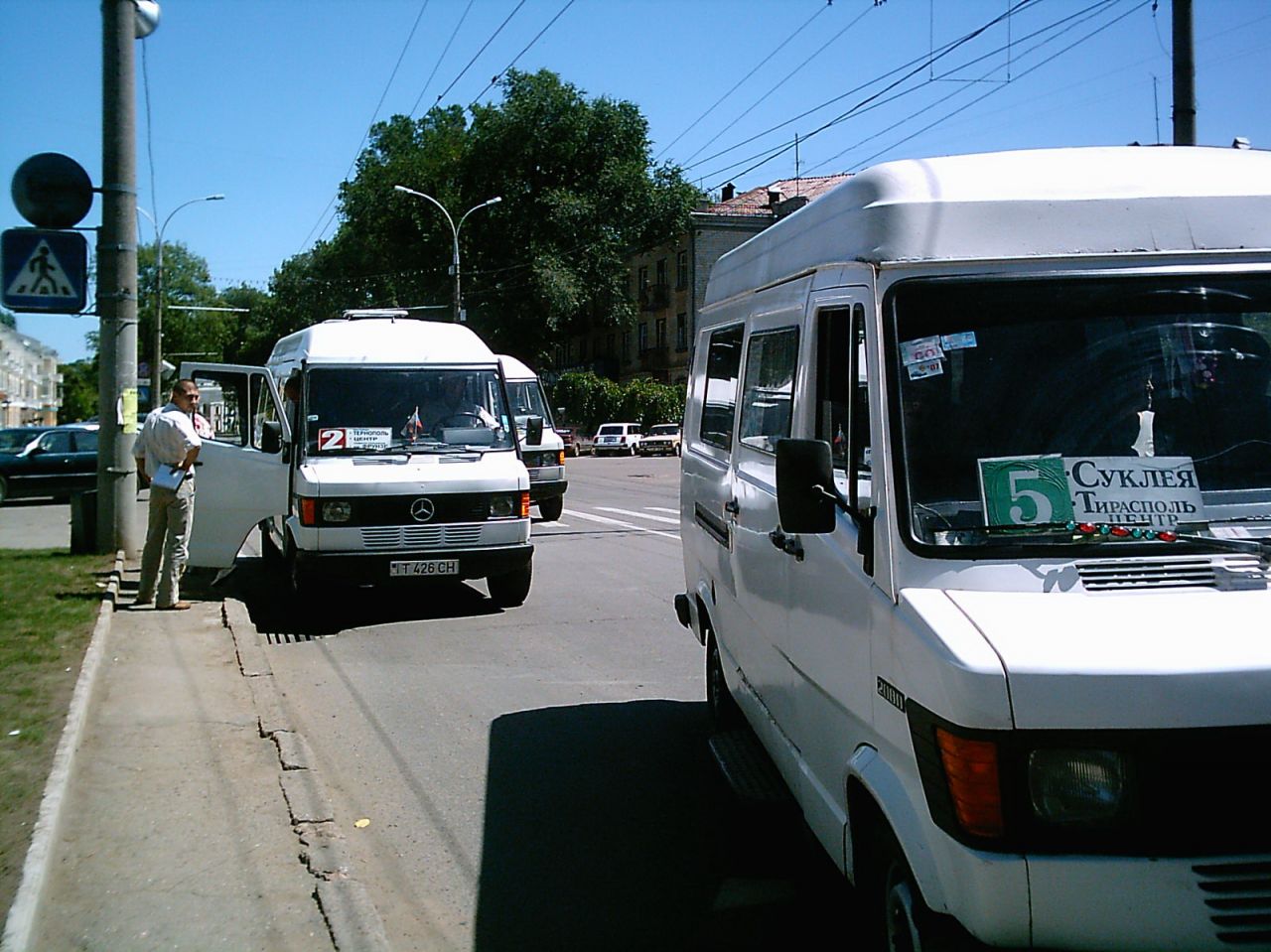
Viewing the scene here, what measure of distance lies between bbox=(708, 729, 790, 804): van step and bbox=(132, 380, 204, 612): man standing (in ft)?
19.8

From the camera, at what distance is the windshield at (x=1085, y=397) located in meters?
3.29

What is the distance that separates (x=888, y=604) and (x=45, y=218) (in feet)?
34.6

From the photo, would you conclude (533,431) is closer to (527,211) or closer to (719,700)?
(719,700)

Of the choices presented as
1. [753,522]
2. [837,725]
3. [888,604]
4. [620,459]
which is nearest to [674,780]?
[753,522]

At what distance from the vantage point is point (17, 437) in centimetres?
2709

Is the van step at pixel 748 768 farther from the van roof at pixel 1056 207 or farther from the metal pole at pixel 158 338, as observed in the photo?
the metal pole at pixel 158 338

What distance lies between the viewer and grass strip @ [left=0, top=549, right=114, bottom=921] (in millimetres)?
4848

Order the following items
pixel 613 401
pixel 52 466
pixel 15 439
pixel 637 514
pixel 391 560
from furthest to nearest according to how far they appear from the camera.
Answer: pixel 613 401
pixel 15 439
pixel 52 466
pixel 637 514
pixel 391 560

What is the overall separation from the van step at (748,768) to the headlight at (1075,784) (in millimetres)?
1920

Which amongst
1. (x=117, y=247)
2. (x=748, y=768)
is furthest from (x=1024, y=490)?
(x=117, y=247)

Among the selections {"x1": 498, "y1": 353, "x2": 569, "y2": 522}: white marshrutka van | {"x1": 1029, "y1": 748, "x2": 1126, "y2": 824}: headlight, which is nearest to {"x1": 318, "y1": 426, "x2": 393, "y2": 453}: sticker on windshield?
{"x1": 1029, "y1": 748, "x2": 1126, "y2": 824}: headlight

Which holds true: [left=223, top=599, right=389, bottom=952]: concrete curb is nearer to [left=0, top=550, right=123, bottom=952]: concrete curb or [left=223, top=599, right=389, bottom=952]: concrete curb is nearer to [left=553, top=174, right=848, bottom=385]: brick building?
[left=0, top=550, right=123, bottom=952]: concrete curb

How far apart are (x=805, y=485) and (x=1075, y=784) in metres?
1.12

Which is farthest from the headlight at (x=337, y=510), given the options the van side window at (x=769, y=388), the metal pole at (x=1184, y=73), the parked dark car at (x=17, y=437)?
the parked dark car at (x=17, y=437)
